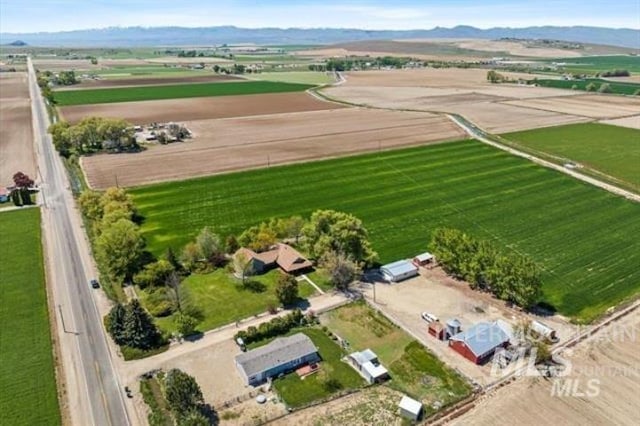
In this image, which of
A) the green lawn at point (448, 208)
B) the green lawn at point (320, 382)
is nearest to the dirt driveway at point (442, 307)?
the green lawn at point (448, 208)

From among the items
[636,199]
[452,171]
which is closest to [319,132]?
[452,171]

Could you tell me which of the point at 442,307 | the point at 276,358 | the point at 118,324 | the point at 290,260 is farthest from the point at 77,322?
the point at 442,307

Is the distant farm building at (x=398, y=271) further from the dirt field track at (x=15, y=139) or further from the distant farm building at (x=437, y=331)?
the dirt field track at (x=15, y=139)

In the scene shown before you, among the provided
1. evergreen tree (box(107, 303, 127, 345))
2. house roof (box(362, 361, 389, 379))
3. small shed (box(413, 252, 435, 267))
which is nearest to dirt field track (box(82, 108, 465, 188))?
evergreen tree (box(107, 303, 127, 345))

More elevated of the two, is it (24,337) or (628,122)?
(628,122)

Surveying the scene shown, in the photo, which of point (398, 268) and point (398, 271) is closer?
point (398, 271)

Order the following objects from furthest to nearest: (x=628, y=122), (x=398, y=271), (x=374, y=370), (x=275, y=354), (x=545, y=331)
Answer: (x=628, y=122), (x=398, y=271), (x=545, y=331), (x=275, y=354), (x=374, y=370)

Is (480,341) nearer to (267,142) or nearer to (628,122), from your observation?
(267,142)

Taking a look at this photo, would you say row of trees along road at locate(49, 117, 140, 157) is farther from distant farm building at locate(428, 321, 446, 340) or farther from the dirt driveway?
distant farm building at locate(428, 321, 446, 340)
